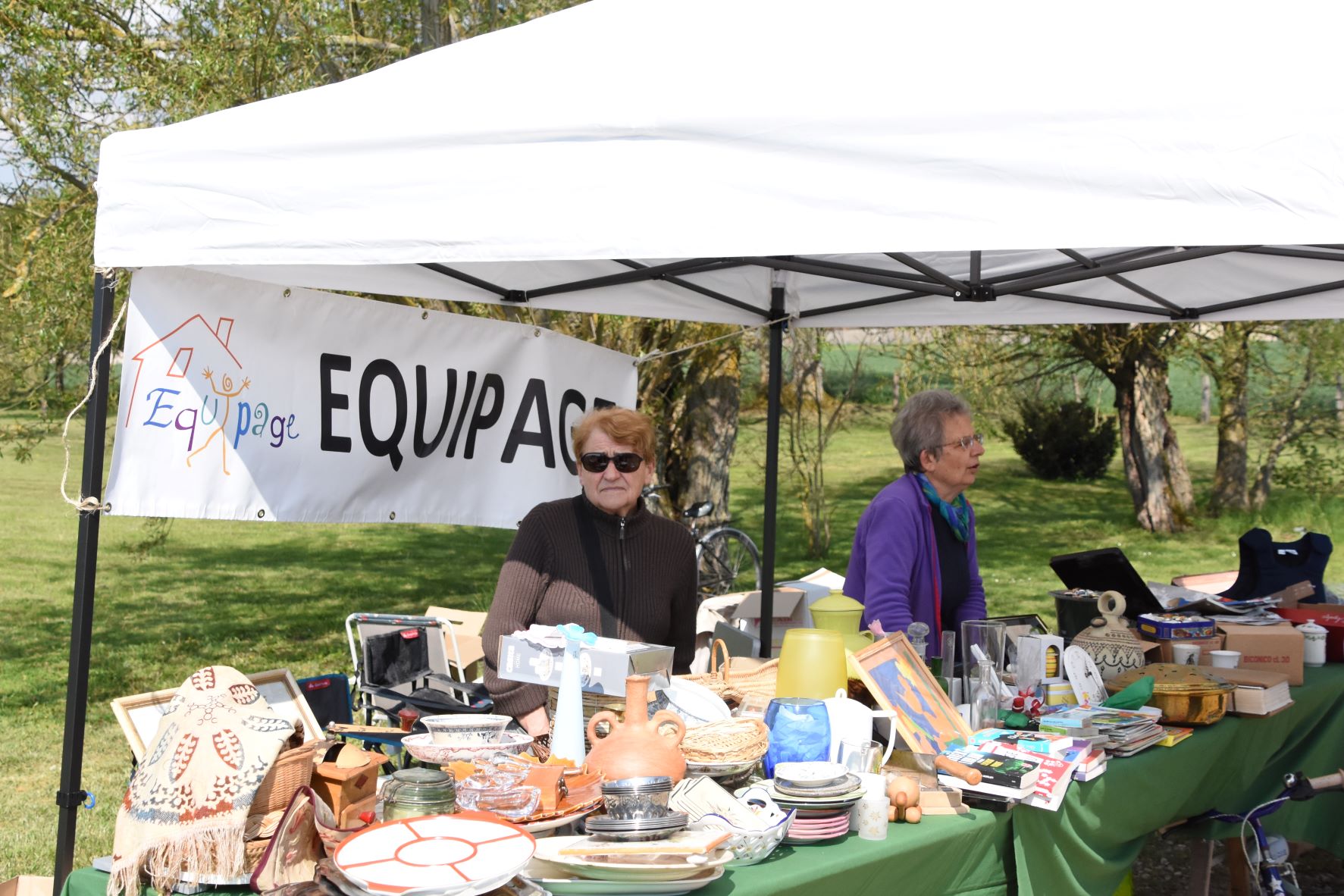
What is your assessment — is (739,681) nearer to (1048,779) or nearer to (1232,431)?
(1048,779)

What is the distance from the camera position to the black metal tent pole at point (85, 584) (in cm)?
247

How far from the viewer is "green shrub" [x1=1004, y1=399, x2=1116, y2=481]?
1789 centimetres

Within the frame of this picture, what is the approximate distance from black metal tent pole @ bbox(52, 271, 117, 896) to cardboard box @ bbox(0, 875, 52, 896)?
0.18 ft

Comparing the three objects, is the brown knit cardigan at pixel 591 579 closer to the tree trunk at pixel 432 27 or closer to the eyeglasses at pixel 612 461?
the eyeglasses at pixel 612 461

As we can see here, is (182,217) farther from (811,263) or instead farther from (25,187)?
(25,187)

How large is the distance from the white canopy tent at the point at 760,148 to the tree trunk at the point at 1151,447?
36.7 feet

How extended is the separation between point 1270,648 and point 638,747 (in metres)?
2.34

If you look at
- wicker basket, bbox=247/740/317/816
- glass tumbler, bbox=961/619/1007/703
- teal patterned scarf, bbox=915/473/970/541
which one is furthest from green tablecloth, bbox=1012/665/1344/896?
wicker basket, bbox=247/740/317/816

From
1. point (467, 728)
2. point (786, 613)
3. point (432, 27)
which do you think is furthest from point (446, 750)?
point (432, 27)

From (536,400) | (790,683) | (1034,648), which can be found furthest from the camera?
(536,400)

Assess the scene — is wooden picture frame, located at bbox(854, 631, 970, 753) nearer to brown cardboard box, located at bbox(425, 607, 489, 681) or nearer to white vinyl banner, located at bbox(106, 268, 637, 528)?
white vinyl banner, located at bbox(106, 268, 637, 528)

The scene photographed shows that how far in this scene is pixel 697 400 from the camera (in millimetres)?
9266

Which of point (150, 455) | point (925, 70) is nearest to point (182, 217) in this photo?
point (150, 455)

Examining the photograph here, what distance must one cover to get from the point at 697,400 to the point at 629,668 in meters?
7.13
